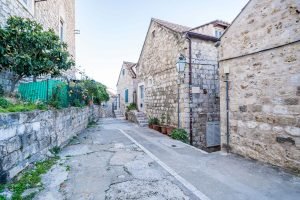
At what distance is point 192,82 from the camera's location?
8.84 metres

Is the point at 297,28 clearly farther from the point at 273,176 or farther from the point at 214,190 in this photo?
the point at 214,190

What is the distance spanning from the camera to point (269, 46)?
183 inches

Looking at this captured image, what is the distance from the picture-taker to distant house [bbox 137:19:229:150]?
882 centimetres

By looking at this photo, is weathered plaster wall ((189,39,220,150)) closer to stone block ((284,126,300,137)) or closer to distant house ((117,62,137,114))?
stone block ((284,126,300,137))

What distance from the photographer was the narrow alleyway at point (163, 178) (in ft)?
10.8

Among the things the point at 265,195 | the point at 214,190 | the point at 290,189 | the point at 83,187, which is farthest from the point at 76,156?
the point at 290,189

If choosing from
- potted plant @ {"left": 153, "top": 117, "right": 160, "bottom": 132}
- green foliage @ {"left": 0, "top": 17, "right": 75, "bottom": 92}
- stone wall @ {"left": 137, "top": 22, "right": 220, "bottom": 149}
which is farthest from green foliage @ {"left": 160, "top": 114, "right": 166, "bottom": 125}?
green foliage @ {"left": 0, "top": 17, "right": 75, "bottom": 92}

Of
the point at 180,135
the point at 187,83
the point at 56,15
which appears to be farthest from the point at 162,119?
the point at 56,15

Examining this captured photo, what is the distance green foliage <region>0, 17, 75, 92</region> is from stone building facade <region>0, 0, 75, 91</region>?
1.11ft

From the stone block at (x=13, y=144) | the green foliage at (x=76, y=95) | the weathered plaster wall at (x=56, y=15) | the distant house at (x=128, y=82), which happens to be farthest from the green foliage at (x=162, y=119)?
the stone block at (x=13, y=144)

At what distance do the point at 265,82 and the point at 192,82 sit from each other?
4.19 m

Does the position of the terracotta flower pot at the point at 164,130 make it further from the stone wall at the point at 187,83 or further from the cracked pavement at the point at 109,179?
the cracked pavement at the point at 109,179

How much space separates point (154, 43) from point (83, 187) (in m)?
9.93

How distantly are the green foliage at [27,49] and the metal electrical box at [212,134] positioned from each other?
22.7 feet
